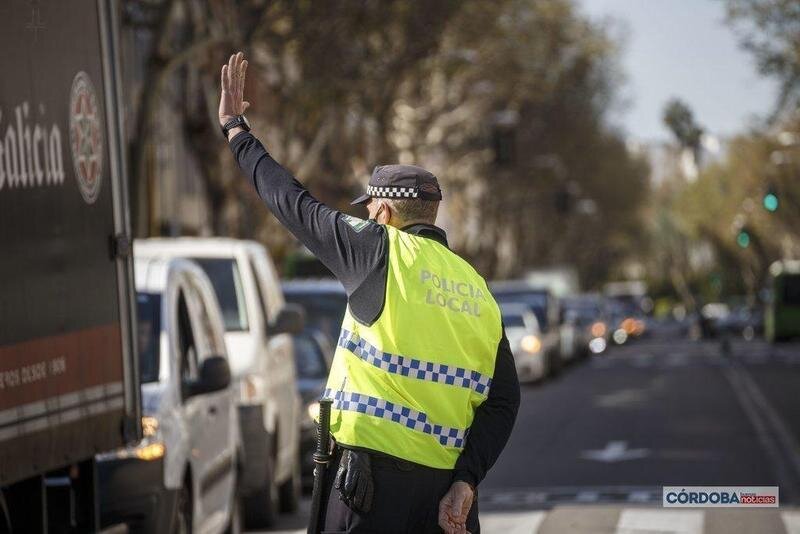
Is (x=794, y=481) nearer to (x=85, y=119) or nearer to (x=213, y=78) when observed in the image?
(x=85, y=119)

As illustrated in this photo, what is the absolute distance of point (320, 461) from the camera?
5250 mm

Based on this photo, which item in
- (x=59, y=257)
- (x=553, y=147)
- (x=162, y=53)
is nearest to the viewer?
(x=59, y=257)

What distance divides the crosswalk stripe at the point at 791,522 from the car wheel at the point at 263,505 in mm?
3253

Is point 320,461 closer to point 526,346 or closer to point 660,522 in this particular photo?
point 660,522

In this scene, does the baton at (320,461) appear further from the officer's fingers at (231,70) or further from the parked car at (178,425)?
the parked car at (178,425)

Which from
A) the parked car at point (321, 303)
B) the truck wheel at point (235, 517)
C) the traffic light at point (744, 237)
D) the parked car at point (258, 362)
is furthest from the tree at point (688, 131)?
the truck wheel at point (235, 517)

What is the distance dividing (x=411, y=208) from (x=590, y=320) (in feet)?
181

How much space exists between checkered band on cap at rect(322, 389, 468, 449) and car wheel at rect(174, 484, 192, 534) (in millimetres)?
3940

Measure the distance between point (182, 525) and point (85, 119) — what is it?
8.08 ft

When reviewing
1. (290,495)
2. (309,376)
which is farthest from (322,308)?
(290,495)

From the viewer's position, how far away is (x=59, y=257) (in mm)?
7223

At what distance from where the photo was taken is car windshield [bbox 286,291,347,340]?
1891 centimetres

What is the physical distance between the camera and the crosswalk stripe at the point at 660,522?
10.9 m

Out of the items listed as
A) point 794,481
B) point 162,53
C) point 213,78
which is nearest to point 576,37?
point 213,78
